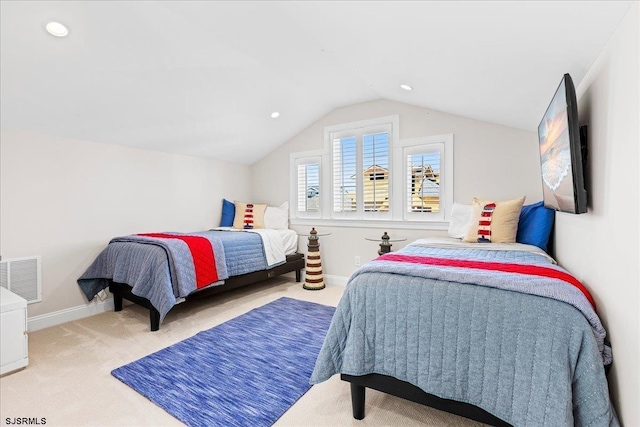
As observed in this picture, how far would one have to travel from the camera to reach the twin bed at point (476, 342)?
1143mm

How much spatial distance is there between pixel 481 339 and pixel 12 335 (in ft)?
9.11

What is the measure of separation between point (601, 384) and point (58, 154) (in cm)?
401

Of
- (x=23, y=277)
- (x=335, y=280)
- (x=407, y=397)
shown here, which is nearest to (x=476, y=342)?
(x=407, y=397)

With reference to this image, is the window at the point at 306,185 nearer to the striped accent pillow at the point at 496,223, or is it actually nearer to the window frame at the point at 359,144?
the window frame at the point at 359,144

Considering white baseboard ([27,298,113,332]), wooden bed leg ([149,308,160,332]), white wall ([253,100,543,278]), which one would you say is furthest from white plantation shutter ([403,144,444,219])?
white baseboard ([27,298,113,332])

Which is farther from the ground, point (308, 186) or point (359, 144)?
point (359, 144)

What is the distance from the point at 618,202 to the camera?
1173mm

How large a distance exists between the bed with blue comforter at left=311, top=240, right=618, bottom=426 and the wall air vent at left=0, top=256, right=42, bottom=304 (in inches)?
107

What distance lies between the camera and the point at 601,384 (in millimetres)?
1102

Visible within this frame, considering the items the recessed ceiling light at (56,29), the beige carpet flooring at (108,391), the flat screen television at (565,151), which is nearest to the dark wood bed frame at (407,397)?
the beige carpet flooring at (108,391)

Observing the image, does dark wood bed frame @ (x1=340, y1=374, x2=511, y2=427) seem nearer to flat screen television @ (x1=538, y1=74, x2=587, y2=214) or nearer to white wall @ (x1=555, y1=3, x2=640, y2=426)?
white wall @ (x1=555, y1=3, x2=640, y2=426)

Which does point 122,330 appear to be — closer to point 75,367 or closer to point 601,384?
point 75,367

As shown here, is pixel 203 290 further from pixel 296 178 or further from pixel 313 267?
pixel 296 178

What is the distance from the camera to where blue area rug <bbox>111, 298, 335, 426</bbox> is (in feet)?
5.52
